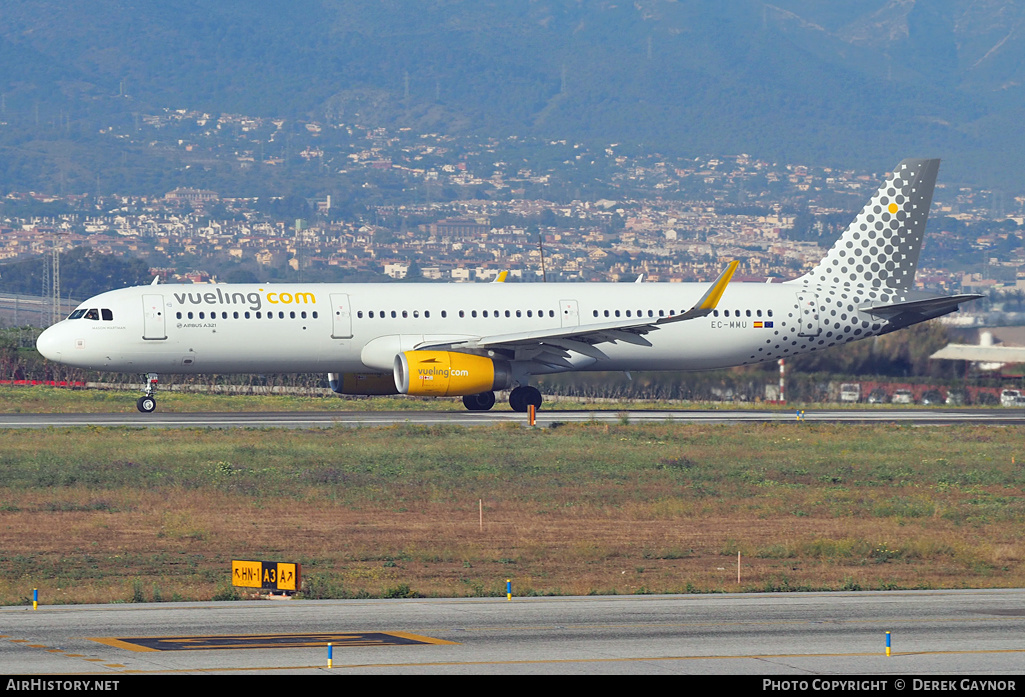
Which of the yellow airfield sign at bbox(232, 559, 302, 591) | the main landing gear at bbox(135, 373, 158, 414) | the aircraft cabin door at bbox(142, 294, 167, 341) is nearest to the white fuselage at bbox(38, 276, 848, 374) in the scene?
the aircraft cabin door at bbox(142, 294, 167, 341)

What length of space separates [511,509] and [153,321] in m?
18.7

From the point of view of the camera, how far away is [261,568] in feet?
70.5

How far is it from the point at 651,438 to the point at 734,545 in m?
14.0

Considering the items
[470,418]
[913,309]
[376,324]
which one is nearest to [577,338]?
[470,418]

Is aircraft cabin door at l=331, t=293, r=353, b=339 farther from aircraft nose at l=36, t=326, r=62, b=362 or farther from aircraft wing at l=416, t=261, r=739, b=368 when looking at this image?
aircraft nose at l=36, t=326, r=62, b=362

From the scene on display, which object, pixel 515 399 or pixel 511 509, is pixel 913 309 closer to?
pixel 515 399

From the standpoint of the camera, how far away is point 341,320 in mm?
45969

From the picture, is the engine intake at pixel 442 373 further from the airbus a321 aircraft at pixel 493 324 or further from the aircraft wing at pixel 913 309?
the aircraft wing at pixel 913 309

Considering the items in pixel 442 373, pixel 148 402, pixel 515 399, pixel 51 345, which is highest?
pixel 51 345

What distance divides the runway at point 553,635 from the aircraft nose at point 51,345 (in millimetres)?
26459

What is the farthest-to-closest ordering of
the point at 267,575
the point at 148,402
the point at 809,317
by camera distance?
the point at 809,317 → the point at 148,402 → the point at 267,575

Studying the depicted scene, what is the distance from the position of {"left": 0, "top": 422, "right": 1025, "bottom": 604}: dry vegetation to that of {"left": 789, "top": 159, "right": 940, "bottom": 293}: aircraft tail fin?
27.8ft

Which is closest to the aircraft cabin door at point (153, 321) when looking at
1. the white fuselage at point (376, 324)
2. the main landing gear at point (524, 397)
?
the white fuselage at point (376, 324)
